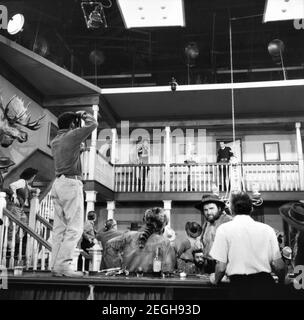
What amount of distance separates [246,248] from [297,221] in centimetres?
75

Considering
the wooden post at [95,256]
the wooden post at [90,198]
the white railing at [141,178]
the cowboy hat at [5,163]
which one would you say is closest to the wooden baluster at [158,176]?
the white railing at [141,178]

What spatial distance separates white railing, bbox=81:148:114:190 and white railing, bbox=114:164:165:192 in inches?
21.4

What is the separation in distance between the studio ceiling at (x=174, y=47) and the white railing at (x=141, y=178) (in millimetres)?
3513

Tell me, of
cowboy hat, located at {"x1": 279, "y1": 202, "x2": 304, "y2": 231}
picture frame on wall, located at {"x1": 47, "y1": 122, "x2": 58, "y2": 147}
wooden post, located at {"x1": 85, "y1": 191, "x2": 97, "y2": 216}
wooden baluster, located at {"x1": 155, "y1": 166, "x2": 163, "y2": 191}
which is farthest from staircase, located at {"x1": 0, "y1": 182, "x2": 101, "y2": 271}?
wooden baluster, located at {"x1": 155, "y1": 166, "x2": 163, "y2": 191}

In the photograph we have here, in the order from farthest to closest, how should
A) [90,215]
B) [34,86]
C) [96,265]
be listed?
[34,86] → [90,215] → [96,265]

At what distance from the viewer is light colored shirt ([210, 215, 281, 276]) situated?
8.86 ft

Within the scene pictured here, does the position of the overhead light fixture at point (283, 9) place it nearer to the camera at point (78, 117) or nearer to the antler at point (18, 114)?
the camera at point (78, 117)

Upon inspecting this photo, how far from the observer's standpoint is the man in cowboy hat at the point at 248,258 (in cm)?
269

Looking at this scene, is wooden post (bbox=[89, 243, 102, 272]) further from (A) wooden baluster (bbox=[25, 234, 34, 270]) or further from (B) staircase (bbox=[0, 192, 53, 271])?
(A) wooden baluster (bbox=[25, 234, 34, 270])

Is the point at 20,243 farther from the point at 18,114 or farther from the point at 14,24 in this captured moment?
the point at 14,24

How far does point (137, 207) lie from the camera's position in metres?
14.0

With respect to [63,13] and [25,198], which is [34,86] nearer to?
[63,13]
